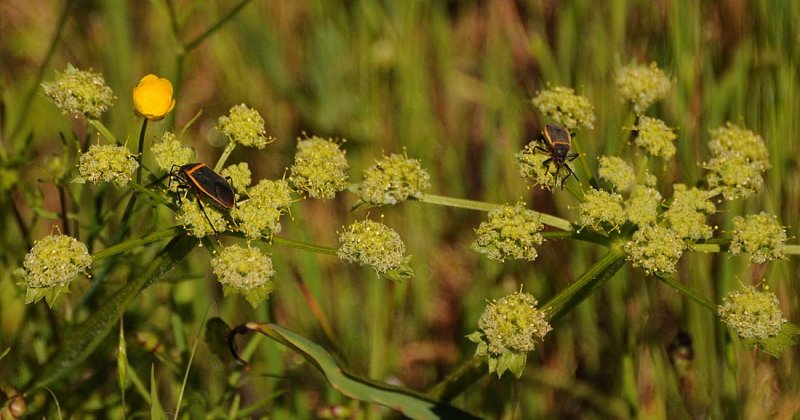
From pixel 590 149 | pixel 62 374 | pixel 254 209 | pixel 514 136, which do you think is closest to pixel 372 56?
pixel 514 136

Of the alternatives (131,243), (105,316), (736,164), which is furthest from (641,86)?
(105,316)

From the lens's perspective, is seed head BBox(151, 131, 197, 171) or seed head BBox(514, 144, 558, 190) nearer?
seed head BBox(151, 131, 197, 171)

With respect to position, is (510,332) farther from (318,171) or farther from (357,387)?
(318,171)

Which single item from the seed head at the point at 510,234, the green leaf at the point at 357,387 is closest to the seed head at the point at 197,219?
the green leaf at the point at 357,387

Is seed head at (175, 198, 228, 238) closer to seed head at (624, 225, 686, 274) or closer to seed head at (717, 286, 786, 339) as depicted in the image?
seed head at (624, 225, 686, 274)

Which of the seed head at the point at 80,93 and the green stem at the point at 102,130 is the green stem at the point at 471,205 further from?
the seed head at the point at 80,93

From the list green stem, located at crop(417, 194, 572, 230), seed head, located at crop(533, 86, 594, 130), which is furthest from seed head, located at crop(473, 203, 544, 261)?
seed head, located at crop(533, 86, 594, 130)

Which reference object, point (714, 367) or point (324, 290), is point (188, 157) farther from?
point (714, 367)
